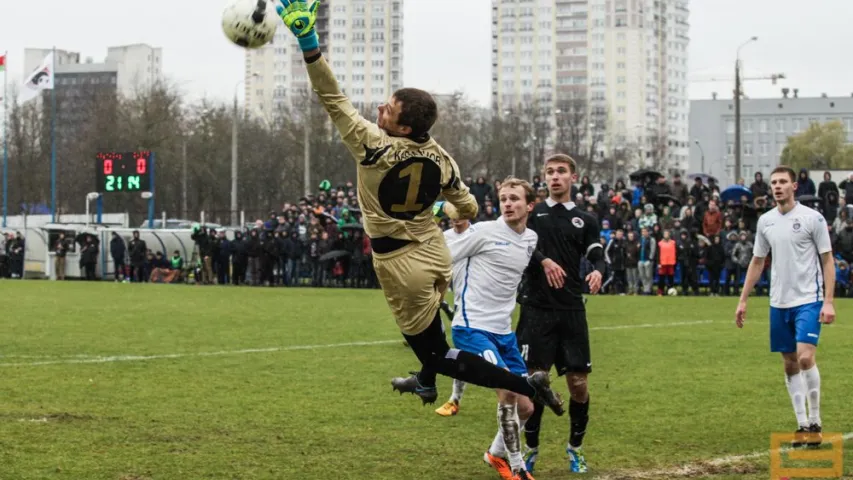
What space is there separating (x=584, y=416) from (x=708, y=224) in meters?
25.0

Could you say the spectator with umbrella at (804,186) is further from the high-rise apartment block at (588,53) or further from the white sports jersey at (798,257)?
the high-rise apartment block at (588,53)

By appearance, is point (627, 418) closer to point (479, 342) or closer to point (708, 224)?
point (479, 342)

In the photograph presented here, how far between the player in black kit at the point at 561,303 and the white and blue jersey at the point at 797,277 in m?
1.96

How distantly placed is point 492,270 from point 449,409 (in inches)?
120

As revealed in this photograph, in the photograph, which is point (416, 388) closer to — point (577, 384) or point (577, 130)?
point (577, 384)

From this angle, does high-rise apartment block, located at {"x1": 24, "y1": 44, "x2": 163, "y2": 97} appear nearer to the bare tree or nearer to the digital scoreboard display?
the bare tree

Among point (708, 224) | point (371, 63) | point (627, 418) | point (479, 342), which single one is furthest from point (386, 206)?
point (371, 63)

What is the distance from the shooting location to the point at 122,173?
150ft

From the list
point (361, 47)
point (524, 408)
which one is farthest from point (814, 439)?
point (361, 47)

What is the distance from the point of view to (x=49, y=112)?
95250 mm

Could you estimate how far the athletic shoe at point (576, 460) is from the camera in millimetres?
8703

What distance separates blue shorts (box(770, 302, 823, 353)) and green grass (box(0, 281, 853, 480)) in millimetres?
784

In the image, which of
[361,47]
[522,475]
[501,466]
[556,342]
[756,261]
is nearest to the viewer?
[522,475]

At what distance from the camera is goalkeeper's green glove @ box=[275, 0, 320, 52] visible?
6832 millimetres
